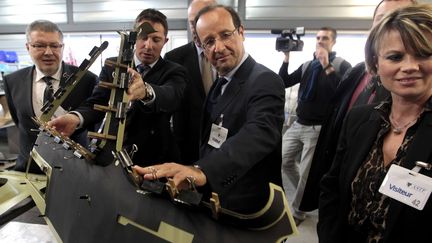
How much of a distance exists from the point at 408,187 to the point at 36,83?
4.93 ft

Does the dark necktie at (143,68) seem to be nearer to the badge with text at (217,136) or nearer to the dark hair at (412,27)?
the badge with text at (217,136)

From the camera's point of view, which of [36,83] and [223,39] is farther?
[36,83]

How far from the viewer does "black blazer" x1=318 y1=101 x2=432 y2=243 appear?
0.70 meters

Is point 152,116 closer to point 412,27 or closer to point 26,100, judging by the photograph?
point 26,100

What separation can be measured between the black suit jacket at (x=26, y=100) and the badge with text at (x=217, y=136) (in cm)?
64

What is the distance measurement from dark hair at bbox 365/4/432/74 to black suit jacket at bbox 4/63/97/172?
1166 millimetres

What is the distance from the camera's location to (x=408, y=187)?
0.70 meters

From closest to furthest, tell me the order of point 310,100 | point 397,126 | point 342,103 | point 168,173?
1. point 168,173
2. point 397,126
3. point 342,103
4. point 310,100

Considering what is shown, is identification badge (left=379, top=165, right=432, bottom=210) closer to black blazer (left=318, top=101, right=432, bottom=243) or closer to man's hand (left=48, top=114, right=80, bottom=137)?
black blazer (left=318, top=101, right=432, bottom=243)

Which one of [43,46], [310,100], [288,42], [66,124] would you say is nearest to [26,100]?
[43,46]

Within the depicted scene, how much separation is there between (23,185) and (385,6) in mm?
1587

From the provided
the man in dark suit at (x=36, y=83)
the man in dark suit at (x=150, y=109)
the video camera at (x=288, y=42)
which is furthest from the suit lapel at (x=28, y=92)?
the video camera at (x=288, y=42)

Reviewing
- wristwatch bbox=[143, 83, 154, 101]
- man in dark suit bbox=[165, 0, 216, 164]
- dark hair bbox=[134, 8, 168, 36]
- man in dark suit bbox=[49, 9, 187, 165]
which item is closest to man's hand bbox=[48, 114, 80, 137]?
man in dark suit bbox=[49, 9, 187, 165]

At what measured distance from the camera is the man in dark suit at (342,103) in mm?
1296
